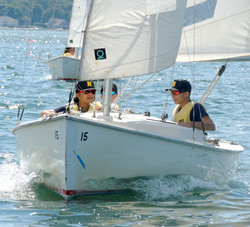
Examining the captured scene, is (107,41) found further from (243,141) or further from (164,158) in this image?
(243,141)

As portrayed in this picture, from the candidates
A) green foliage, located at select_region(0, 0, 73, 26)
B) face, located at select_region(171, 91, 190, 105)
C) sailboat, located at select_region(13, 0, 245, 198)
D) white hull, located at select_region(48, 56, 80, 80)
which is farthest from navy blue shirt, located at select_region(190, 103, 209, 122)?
white hull, located at select_region(48, 56, 80, 80)

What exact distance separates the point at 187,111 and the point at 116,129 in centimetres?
134

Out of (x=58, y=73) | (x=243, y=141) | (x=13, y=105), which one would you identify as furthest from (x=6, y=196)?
(x=58, y=73)

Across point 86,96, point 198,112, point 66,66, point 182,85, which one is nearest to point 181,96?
point 182,85

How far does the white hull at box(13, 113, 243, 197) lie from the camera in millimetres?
6809

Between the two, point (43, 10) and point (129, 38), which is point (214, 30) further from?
point (43, 10)

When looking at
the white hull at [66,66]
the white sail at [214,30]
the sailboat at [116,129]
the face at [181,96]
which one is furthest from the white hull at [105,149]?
the white hull at [66,66]

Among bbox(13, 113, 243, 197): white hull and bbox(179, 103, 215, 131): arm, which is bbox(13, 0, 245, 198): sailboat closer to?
bbox(13, 113, 243, 197): white hull

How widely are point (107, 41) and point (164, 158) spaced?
144 cm

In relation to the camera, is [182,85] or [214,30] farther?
[214,30]

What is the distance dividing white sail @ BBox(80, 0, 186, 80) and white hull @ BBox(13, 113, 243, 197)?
58cm

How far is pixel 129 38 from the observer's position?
6.89m

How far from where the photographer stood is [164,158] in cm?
725

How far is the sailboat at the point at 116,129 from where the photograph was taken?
22.1 ft
